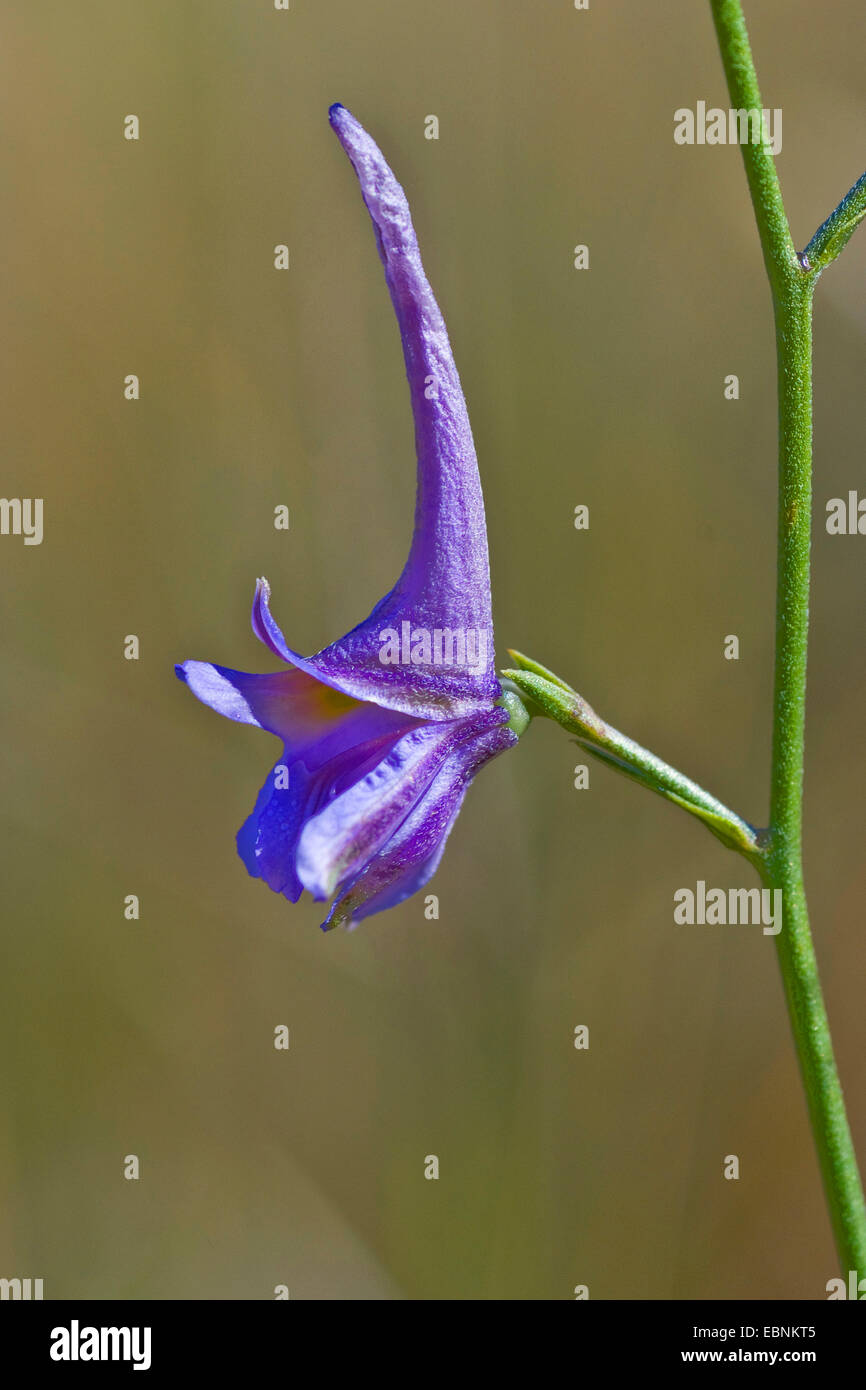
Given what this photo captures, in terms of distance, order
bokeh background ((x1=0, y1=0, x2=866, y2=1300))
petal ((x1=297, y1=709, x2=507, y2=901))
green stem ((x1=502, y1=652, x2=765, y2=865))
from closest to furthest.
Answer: petal ((x1=297, y1=709, x2=507, y2=901))
green stem ((x1=502, y1=652, x2=765, y2=865))
bokeh background ((x1=0, y1=0, x2=866, y2=1300))

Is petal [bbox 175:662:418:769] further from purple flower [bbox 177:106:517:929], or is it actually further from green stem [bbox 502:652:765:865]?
green stem [bbox 502:652:765:865]

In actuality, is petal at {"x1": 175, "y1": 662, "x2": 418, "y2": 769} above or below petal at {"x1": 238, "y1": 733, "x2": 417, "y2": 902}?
above

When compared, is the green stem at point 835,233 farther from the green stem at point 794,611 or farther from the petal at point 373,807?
the petal at point 373,807

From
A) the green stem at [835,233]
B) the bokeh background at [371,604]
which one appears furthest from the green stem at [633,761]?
the bokeh background at [371,604]

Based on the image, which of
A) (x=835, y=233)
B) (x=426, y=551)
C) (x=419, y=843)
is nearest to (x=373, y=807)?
(x=419, y=843)

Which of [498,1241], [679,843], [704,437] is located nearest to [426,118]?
[704,437]

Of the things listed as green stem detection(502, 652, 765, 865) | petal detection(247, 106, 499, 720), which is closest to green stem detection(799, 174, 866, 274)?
petal detection(247, 106, 499, 720)

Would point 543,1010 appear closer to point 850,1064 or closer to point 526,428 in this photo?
point 850,1064
